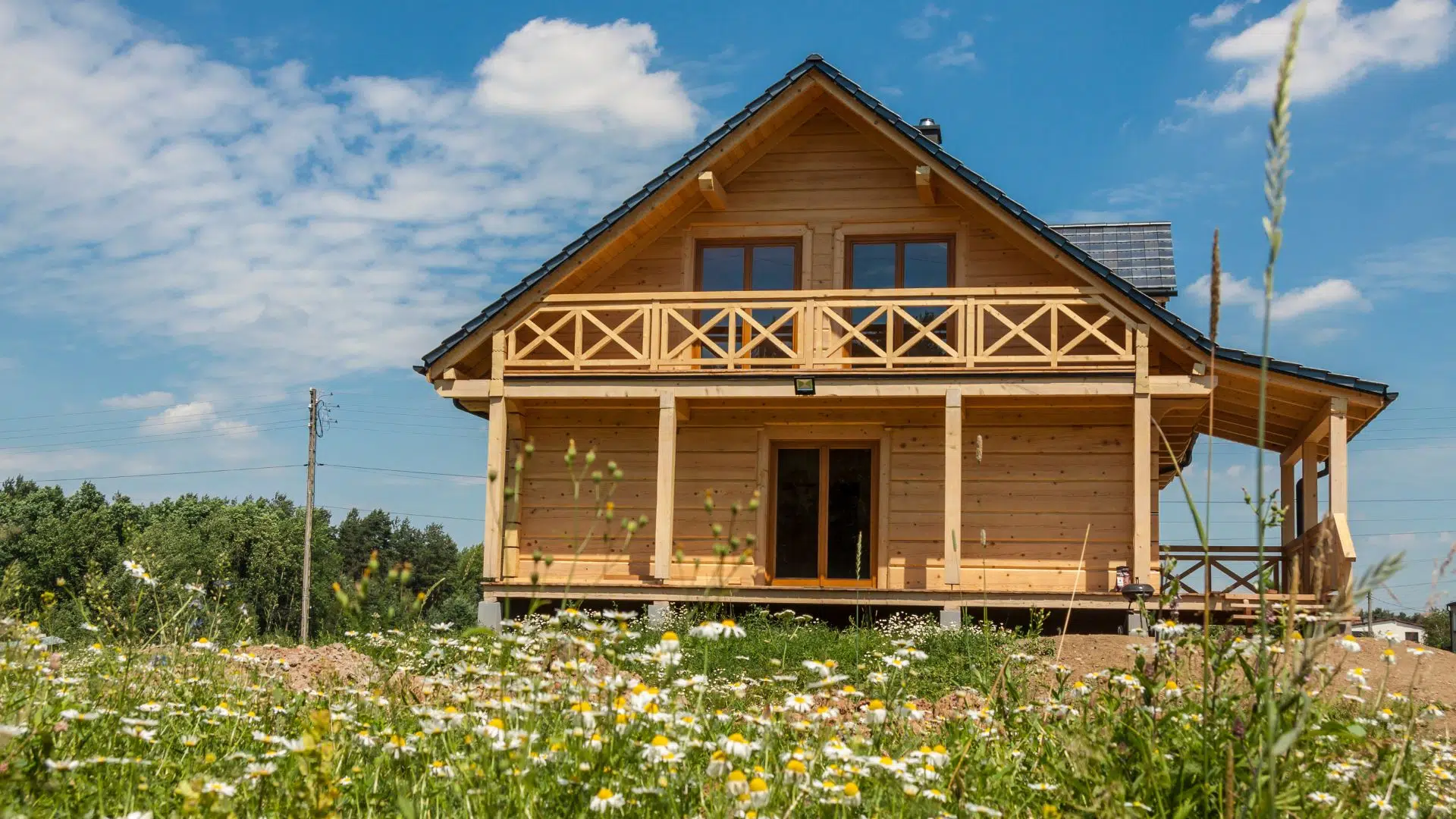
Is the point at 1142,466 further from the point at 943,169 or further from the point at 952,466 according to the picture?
the point at 943,169

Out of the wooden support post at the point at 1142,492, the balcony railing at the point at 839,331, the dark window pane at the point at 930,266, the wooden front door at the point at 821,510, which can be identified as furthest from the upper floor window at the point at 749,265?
the wooden support post at the point at 1142,492

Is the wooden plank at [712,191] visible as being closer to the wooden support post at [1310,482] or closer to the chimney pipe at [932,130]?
the chimney pipe at [932,130]

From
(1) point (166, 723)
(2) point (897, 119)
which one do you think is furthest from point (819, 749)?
(2) point (897, 119)

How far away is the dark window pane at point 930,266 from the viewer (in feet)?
51.4

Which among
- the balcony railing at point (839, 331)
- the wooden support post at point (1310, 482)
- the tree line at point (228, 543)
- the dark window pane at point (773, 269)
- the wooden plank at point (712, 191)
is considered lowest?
the tree line at point (228, 543)

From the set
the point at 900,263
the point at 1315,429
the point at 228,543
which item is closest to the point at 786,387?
the point at 900,263

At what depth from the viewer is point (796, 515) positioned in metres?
15.8

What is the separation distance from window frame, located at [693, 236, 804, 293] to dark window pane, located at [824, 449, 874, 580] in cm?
230

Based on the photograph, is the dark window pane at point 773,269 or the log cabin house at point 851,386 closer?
the log cabin house at point 851,386

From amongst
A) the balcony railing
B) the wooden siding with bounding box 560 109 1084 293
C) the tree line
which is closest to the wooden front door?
the balcony railing

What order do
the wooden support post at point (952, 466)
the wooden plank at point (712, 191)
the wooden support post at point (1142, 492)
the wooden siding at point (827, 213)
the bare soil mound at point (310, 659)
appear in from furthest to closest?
the wooden siding at point (827, 213), the wooden plank at point (712, 191), the wooden support post at point (952, 466), the wooden support post at point (1142, 492), the bare soil mound at point (310, 659)

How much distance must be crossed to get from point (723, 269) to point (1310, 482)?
8070 millimetres

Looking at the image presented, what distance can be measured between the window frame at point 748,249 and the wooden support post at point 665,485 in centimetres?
200

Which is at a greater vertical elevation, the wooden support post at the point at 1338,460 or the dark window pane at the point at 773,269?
the dark window pane at the point at 773,269
